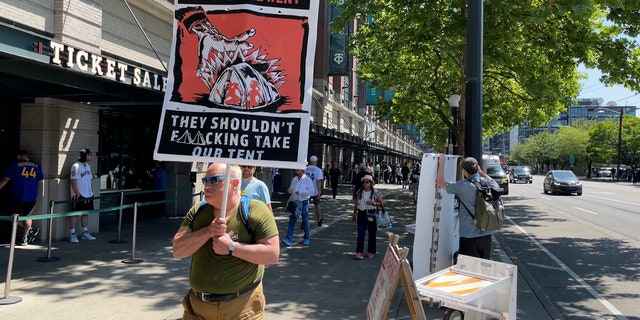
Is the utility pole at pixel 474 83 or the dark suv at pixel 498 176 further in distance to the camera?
the dark suv at pixel 498 176

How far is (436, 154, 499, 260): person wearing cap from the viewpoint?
5.76 m

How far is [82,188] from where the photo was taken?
962 cm

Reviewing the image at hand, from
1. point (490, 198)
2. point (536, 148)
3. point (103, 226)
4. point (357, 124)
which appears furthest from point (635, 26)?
point (536, 148)

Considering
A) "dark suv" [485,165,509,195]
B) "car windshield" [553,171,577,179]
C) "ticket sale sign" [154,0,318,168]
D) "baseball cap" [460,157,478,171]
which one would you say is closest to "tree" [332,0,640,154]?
"baseball cap" [460,157,478,171]

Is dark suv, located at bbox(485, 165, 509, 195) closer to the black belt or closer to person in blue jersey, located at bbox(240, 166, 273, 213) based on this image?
person in blue jersey, located at bbox(240, 166, 273, 213)

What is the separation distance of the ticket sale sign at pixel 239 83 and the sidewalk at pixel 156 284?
310 cm

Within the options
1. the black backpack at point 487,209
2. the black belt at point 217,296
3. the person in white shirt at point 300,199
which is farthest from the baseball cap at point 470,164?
the person in white shirt at point 300,199

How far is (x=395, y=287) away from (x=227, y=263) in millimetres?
1727

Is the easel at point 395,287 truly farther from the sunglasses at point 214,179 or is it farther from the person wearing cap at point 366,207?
the person wearing cap at point 366,207

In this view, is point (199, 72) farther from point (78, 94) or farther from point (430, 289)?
point (78, 94)

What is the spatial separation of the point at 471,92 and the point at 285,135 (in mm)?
4734

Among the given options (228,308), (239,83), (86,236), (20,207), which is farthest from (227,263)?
(86,236)

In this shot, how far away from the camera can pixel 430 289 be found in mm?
4289

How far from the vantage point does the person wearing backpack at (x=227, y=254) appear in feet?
9.18
